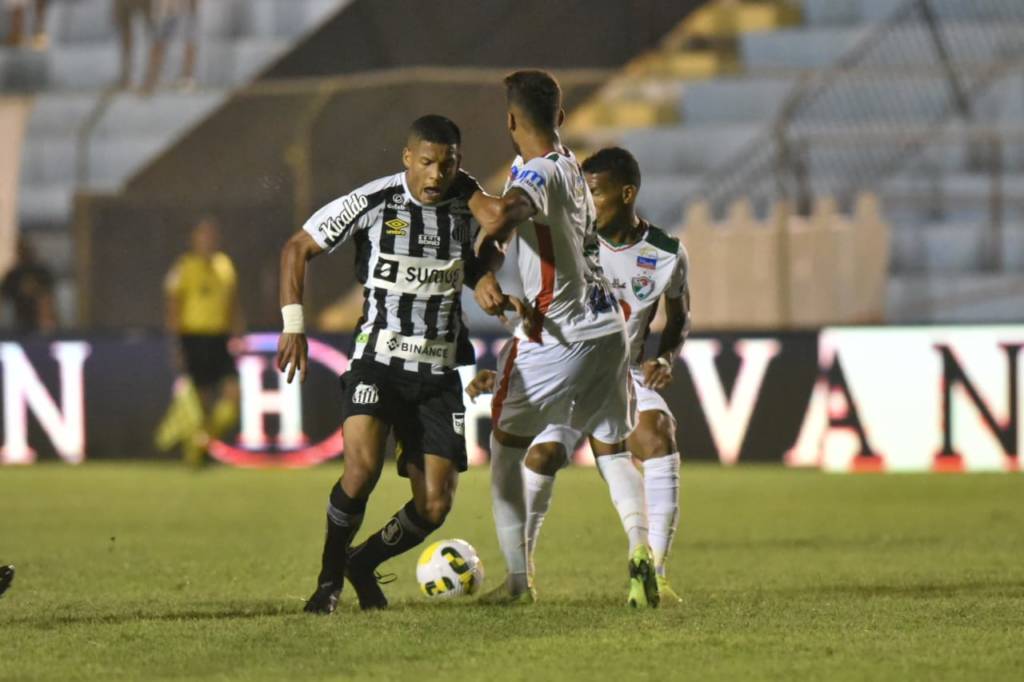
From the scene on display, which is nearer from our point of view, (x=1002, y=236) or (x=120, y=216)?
(x=120, y=216)

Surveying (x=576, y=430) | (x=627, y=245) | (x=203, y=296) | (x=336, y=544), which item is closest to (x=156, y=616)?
(x=336, y=544)

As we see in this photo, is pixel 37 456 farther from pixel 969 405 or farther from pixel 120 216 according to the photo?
pixel 969 405

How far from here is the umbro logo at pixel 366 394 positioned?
693cm

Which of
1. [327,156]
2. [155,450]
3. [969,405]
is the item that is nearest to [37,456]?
[155,450]

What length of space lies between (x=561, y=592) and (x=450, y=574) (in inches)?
22.7

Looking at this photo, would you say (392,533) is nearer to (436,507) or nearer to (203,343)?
(436,507)

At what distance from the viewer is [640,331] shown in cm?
782

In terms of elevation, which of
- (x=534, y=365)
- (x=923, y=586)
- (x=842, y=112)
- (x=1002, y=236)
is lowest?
(x=923, y=586)

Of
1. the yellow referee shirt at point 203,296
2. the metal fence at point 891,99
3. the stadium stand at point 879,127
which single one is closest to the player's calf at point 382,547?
the yellow referee shirt at point 203,296

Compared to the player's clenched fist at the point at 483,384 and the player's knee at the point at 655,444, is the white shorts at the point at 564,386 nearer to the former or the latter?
the player's clenched fist at the point at 483,384

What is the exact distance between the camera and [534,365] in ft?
23.0

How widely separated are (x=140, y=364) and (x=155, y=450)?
71 cm

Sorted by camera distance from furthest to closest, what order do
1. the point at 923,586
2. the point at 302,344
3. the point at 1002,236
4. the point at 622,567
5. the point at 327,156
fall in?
1. the point at 1002,236
2. the point at 327,156
3. the point at 622,567
4. the point at 923,586
5. the point at 302,344

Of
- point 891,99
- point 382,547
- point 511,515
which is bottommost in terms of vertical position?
A: point 382,547
